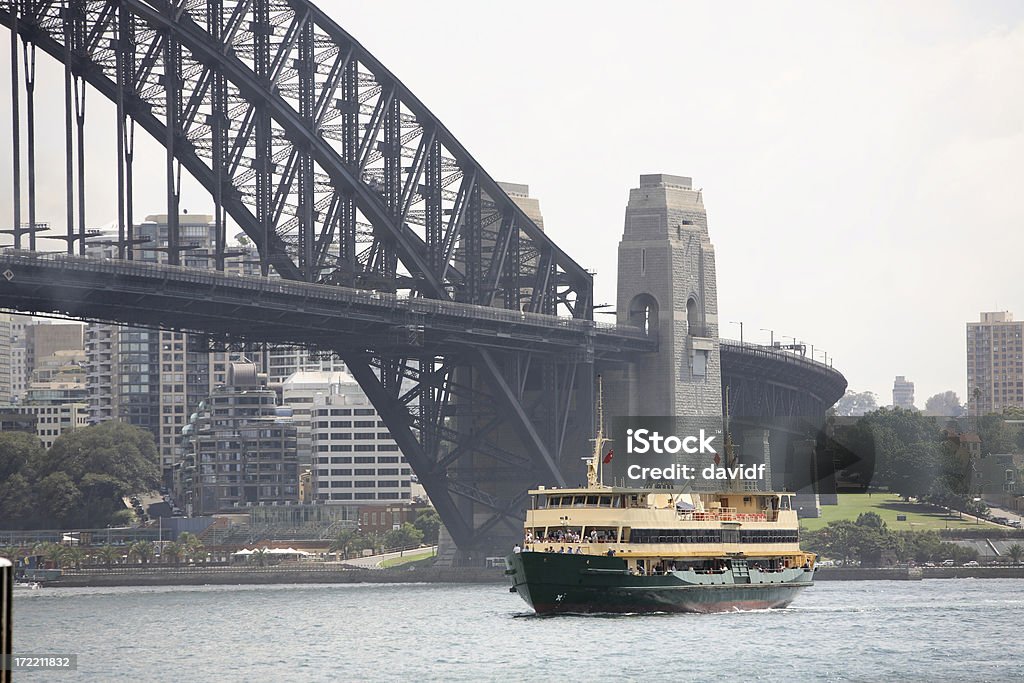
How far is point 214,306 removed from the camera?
3713 inches

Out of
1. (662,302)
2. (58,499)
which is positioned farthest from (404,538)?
(662,302)

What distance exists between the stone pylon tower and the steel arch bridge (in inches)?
81.5

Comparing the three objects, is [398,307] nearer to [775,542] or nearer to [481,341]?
[481,341]

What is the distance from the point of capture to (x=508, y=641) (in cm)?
7038

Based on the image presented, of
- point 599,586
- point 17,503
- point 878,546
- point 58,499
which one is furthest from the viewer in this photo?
point 58,499

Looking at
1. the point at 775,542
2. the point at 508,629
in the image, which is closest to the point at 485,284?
the point at 775,542

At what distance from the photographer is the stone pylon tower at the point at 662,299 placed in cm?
12875

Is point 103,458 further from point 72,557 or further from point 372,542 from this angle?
point 72,557

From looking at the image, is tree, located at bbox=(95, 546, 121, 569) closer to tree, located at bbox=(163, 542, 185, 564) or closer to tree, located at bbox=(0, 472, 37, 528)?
tree, located at bbox=(163, 542, 185, 564)

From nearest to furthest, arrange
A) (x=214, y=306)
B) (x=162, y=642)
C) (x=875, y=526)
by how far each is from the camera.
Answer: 1. (x=162, y=642)
2. (x=214, y=306)
3. (x=875, y=526)

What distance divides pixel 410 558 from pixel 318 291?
240 ft

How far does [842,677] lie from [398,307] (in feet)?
162

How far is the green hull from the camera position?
7838 cm


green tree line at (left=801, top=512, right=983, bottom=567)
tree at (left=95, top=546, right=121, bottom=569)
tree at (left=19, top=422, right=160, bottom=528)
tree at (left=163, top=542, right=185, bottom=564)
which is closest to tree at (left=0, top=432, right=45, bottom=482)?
tree at (left=19, top=422, right=160, bottom=528)
